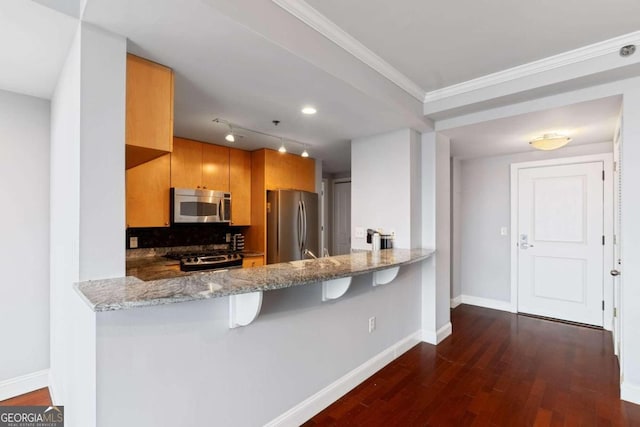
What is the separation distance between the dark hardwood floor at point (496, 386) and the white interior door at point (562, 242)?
0.53 m

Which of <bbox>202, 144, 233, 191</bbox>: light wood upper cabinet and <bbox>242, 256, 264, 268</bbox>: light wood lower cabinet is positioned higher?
<bbox>202, 144, 233, 191</bbox>: light wood upper cabinet

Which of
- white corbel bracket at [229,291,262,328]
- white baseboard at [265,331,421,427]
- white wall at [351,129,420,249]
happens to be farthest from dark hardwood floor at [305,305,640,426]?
white wall at [351,129,420,249]

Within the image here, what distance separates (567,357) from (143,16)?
432 centimetres

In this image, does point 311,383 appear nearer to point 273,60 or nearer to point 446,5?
point 273,60

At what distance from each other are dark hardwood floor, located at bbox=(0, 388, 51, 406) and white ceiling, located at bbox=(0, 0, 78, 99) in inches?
93.5

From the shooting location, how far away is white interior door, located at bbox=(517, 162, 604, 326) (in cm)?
389

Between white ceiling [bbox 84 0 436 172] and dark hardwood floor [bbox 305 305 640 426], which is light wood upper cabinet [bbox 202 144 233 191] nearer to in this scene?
white ceiling [bbox 84 0 436 172]

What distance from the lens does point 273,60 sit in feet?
6.07

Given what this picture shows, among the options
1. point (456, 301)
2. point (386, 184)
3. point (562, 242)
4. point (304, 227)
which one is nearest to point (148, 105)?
point (386, 184)

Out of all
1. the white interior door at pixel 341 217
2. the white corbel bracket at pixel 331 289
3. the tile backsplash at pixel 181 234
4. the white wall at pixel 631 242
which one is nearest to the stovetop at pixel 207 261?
the tile backsplash at pixel 181 234

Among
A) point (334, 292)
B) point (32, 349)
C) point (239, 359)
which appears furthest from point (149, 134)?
point (32, 349)

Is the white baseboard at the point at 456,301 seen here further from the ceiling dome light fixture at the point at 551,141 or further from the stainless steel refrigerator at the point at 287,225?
the ceiling dome light fixture at the point at 551,141

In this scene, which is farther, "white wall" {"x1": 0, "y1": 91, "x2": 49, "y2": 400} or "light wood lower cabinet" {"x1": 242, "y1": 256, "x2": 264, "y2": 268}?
"light wood lower cabinet" {"x1": 242, "y1": 256, "x2": 264, "y2": 268}

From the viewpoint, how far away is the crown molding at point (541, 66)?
6.95 feet
